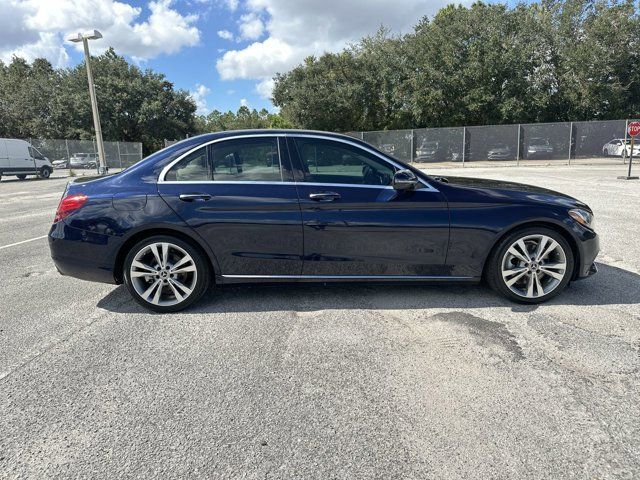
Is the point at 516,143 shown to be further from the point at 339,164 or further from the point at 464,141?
the point at 339,164

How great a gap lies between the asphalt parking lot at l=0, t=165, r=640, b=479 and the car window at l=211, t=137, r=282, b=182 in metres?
1.21

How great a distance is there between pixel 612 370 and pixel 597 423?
0.67 m

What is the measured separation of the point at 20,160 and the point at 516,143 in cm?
2846

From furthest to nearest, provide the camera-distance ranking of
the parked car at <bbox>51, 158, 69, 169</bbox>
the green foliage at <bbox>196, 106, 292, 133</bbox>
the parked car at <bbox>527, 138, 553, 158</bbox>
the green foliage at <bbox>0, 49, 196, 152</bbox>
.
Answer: the green foliage at <bbox>196, 106, 292, 133</bbox>, the green foliage at <bbox>0, 49, 196, 152</bbox>, the parked car at <bbox>51, 158, 69, 169</bbox>, the parked car at <bbox>527, 138, 553, 158</bbox>

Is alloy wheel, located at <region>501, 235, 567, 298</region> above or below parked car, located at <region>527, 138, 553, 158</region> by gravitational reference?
below

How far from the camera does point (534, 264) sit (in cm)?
383

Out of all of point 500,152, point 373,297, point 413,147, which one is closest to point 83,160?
point 413,147

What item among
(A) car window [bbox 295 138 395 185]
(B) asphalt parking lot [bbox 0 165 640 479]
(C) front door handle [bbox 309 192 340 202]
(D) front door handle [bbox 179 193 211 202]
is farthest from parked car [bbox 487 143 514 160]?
(D) front door handle [bbox 179 193 211 202]

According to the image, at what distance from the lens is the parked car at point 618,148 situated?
977 inches

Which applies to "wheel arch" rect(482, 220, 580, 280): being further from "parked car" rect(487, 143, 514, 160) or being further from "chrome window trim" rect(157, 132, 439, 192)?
"parked car" rect(487, 143, 514, 160)

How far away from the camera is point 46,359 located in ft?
10.0

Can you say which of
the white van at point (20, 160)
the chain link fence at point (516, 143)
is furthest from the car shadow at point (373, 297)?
the chain link fence at point (516, 143)

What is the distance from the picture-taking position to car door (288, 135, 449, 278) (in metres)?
3.73

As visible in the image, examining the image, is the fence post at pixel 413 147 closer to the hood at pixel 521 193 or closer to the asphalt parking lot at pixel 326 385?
the asphalt parking lot at pixel 326 385
